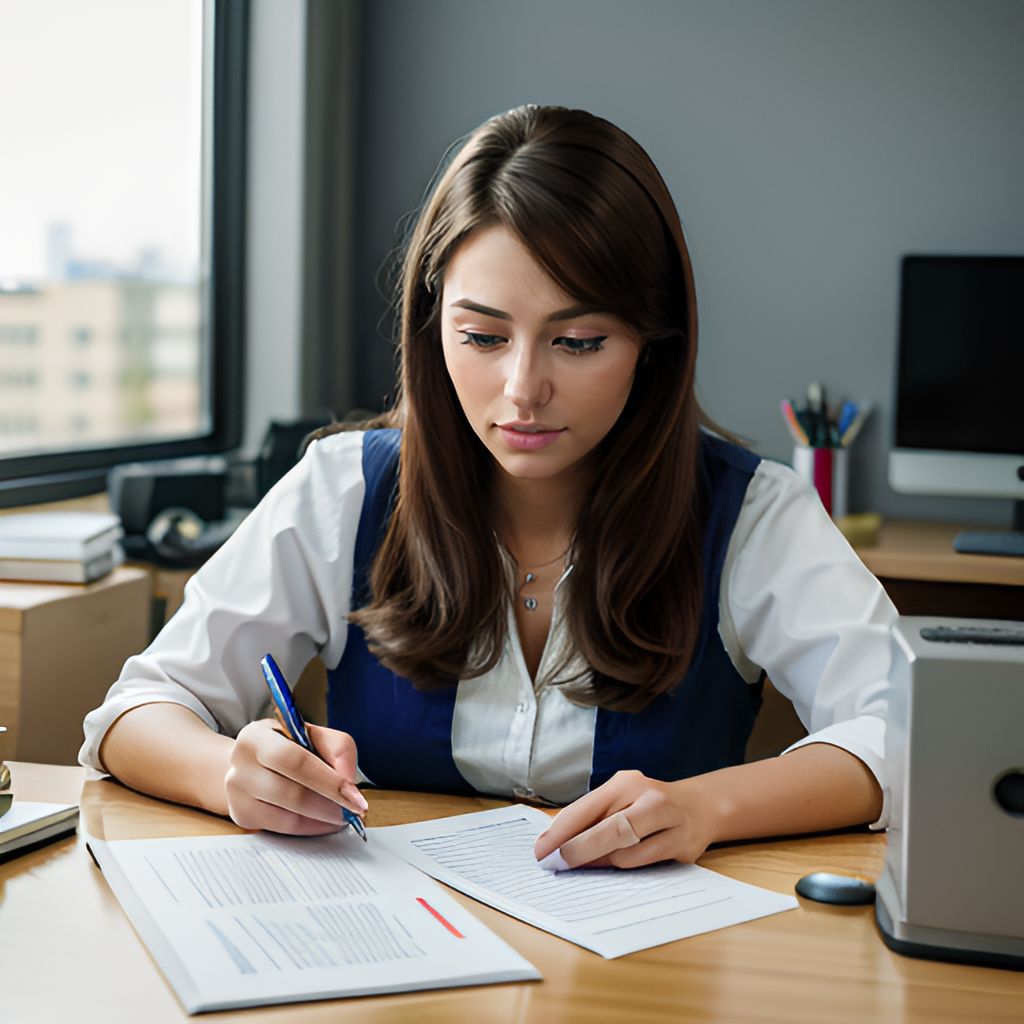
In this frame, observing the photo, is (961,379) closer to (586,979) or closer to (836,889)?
(836,889)

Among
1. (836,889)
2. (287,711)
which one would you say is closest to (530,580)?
(287,711)

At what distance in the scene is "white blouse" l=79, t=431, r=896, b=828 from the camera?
125 centimetres

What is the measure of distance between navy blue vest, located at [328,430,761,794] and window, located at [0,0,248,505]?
1157 millimetres

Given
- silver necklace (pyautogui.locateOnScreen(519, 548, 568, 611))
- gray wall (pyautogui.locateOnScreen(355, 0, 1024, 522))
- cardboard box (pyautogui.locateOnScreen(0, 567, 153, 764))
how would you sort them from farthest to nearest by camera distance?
gray wall (pyautogui.locateOnScreen(355, 0, 1024, 522)), cardboard box (pyautogui.locateOnScreen(0, 567, 153, 764)), silver necklace (pyautogui.locateOnScreen(519, 548, 568, 611))

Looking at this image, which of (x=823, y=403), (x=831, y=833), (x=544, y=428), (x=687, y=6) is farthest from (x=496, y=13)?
(x=831, y=833)

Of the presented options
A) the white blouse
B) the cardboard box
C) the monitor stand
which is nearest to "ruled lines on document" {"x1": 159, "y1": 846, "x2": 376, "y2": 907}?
the white blouse

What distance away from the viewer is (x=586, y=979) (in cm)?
78

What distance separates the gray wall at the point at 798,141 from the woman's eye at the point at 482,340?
1803mm

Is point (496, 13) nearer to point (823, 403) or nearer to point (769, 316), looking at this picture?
point (769, 316)

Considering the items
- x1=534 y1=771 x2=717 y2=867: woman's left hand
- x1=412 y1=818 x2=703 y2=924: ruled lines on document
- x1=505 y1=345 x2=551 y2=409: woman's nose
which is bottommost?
x1=412 y1=818 x2=703 y2=924: ruled lines on document

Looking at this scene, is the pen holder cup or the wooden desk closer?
the wooden desk

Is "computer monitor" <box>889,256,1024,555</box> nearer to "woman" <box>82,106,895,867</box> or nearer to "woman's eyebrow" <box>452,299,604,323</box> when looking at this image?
"woman" <box>82,106,895,867</box>

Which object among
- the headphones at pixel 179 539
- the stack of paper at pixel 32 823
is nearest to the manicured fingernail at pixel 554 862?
the stack of paper at pixel 32 823

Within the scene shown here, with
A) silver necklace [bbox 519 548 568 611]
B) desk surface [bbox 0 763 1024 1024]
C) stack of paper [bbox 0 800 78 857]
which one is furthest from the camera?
silver necklace [bbox 519 548 568 611]
